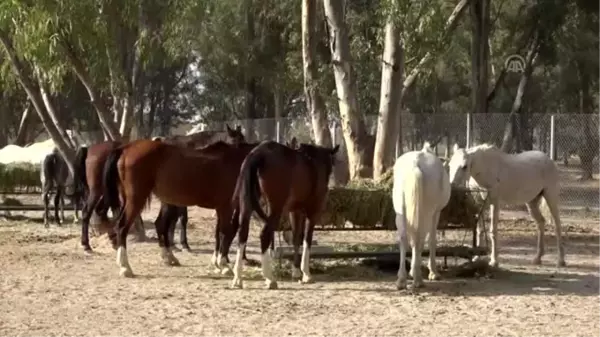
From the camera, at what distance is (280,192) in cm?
1052

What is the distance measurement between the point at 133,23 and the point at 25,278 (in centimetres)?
563

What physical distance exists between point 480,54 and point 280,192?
17478 millimetres

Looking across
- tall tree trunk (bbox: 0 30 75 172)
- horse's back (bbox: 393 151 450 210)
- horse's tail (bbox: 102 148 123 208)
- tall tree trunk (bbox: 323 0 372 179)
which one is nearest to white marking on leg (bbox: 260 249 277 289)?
horse's back (bbox: 393 151 450 210)

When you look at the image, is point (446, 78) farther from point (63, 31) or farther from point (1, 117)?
point (63, 31)

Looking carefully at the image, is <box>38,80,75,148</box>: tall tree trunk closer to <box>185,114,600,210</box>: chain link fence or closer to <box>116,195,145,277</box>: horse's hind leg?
<box>116,195,145,277</box>: horse's hind leg

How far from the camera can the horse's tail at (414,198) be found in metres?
10.2

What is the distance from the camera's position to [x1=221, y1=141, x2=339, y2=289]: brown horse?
33.9ft

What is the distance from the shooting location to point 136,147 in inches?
448

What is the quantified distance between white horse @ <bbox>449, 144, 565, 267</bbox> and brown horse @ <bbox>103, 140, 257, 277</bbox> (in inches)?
115

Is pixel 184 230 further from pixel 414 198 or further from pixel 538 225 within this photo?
pixel 538 225

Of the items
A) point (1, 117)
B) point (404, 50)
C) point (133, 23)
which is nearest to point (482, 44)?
point (404, 50)

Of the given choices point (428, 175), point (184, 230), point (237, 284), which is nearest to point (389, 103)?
point (184, 230)

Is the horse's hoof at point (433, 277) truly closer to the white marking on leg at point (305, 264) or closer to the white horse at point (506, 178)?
the white horse at point (506, 178)

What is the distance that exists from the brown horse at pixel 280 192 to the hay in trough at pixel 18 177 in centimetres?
1028
